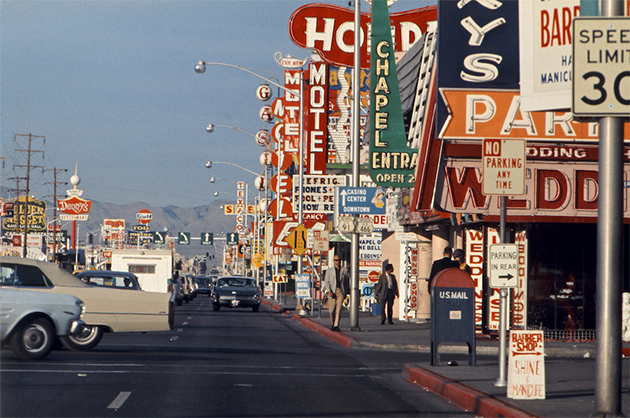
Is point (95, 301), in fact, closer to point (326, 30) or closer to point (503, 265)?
point (503, 265)

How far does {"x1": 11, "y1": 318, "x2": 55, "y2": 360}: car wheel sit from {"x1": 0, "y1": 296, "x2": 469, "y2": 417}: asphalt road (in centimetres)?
29

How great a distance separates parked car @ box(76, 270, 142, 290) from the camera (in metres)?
24.0

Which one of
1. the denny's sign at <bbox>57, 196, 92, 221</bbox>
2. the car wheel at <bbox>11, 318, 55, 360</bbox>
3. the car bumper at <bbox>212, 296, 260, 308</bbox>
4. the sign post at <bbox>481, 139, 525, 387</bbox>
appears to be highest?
the denny's sign at <bbox>57, 196, 92, 221</bbox>

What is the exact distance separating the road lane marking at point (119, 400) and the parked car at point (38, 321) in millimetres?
4158

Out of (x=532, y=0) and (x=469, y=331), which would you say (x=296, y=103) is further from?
(x=532, y=0)

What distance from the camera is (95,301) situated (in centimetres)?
1684

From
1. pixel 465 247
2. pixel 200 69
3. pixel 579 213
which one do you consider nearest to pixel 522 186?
pixel 579 213

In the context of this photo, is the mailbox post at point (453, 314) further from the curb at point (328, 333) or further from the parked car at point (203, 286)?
the parked car at point (203, 286)

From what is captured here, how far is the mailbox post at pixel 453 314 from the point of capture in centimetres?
1440

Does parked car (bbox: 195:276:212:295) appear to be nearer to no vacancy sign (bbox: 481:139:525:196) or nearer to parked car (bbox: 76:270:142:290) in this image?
parked car (bbox: 76:270:142:290)

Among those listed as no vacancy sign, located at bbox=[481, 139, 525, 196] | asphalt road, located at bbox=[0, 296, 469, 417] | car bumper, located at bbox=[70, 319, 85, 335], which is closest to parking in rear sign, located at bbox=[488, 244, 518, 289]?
no vacancy sign, located at bbox=[481, 139, 525, 196]

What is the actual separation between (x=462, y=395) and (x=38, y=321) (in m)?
7.60

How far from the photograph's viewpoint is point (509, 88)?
2064 centimetres

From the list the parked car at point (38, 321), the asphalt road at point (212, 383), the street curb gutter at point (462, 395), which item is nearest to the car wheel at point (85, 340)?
the asphalt road at point (212, 383)
